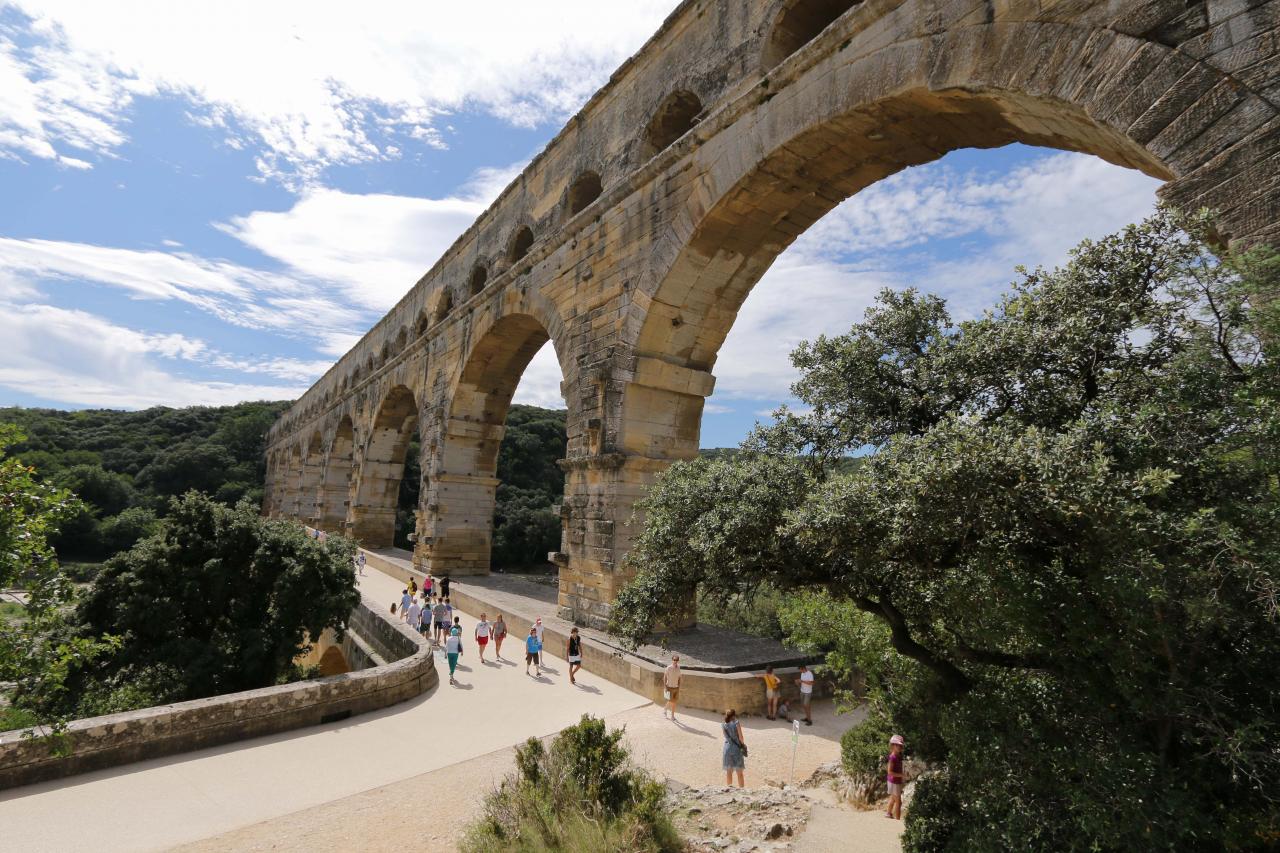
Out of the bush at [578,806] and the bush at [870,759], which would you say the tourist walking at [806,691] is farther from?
the bush at [578,806]

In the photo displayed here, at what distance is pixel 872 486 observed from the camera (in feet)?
10.5

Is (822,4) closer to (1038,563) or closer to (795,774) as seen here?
(1038,563)

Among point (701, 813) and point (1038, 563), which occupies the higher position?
point (1038, 563)

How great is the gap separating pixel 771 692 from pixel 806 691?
0.49m

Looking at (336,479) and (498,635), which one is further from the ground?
(336,479)

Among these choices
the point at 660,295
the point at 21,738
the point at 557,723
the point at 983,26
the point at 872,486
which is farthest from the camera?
the point at 660,295

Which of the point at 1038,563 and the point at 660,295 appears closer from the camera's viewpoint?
the point at 1038,563

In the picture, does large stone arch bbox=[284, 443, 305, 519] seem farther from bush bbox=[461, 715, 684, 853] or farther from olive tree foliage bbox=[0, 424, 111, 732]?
bush bbox=[461, 715, 684, 853]

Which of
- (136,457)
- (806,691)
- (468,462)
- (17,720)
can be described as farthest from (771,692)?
(136,457)

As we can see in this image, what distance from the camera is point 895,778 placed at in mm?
5066

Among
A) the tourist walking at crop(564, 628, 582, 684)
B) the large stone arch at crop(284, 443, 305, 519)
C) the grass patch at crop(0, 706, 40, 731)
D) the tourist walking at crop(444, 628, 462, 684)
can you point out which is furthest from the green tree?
Result: the large stone arch at crop(284, 443, 305, 519)

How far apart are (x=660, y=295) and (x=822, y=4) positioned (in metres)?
3.52

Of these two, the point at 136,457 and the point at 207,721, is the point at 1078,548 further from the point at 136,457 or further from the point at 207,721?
the point at 136,457

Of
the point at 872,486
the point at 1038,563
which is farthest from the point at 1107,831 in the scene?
the point at 872,486
